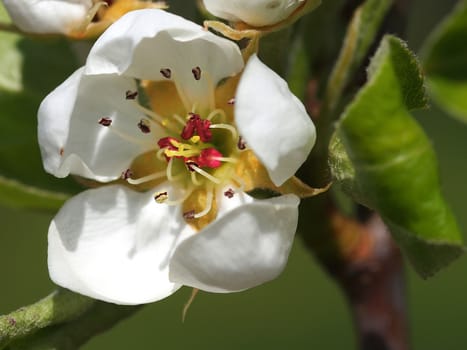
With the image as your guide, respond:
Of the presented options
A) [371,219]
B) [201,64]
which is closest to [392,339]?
[371,219]

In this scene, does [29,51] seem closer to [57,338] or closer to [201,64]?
[201,64]

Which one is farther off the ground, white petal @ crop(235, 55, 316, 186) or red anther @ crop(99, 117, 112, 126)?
white petal @ crop(235, 55, 316, 186)

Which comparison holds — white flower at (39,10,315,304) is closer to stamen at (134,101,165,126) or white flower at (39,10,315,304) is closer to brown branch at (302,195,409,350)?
stamen at (134,101,165,126)

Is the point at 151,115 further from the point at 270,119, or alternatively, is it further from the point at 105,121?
the point at 270,119

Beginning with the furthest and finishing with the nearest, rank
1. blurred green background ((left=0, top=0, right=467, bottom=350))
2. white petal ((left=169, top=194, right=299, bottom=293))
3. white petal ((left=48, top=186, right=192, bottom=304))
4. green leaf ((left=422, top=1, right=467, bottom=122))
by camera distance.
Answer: blurred green background ((left=0, top=0, right=467, bottom=350)) → green leaf ((left=422, top=1, right=467, bottom=122)) → white petal ((left=48, top=186, right=192, bottom=304)) → white petal ((left=169, top=194, right=299, bottom=293))

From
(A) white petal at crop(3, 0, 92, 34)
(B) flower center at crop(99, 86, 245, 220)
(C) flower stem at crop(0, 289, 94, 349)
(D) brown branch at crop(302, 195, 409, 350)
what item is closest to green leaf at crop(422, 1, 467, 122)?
(D) brown branch at crop(302, 195, 409, 350)

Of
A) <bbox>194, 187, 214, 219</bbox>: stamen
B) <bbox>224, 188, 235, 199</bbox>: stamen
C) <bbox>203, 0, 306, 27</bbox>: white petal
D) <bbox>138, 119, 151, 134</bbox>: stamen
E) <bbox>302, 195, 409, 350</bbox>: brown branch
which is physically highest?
<bbox>203, 0, 306, 27</bbox>: white petal

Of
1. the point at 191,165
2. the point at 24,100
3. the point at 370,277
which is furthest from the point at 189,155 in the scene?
the point at 370,277

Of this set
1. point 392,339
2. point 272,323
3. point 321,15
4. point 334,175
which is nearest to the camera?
point 334,175
